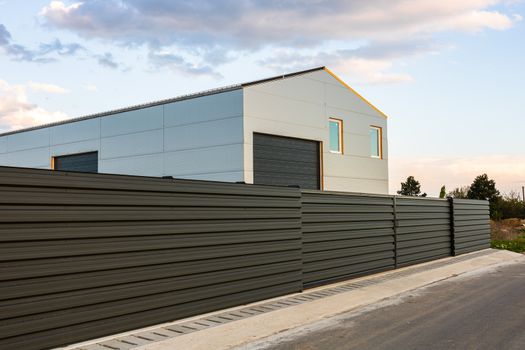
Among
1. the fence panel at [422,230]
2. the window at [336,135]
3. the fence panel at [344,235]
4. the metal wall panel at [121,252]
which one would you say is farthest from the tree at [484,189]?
the metal wall panel at [121,252]

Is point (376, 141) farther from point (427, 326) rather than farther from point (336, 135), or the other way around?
point (427, 326)

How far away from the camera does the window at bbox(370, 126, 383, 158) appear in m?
29.1

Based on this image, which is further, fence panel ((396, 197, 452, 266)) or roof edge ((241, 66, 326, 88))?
roof edge ((241, 66, 326, 88))

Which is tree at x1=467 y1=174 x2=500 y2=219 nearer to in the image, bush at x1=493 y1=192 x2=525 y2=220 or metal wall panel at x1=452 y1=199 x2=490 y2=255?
bush at x1=493 y1=192 x2=525 y2=220

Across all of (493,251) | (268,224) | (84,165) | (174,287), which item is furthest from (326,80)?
(174,287)

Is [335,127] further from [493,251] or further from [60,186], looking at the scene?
[60,186]

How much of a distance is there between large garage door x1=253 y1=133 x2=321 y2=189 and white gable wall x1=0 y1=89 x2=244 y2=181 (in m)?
1.11

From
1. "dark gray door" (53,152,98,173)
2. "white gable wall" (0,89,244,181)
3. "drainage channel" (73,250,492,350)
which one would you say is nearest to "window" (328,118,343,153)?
"white gable wall" (0,89,244,181)

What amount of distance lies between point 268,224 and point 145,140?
15543 millimetres

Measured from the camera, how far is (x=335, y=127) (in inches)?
1044

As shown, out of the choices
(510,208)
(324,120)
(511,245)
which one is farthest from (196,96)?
(510,208)

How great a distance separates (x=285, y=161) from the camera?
23328mm

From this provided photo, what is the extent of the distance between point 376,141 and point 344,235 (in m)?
17.6

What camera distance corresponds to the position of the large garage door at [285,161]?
22013 millimetres
